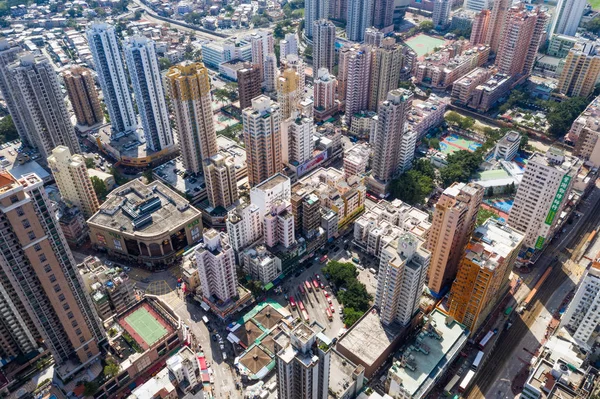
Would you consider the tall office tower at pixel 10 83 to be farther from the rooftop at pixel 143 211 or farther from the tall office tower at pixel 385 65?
the tall office tower at pixel 385 65

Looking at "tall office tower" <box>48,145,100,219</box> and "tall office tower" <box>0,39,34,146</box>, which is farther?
"tall office tower" <box>0,39,34,146</box>

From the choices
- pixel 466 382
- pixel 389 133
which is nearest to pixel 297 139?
pixel 389 133

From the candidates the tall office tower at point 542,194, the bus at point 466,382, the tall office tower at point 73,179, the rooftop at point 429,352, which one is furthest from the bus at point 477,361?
the tall office tower at point 73,179

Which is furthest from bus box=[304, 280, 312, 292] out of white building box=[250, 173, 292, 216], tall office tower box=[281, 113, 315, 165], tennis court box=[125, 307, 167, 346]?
tall office tower box=[281, 113, 315, 165]

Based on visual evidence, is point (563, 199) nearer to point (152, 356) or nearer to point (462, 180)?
point (462, 180)

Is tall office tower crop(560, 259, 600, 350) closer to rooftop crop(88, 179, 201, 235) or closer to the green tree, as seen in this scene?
rooftop crop(88, 179, 201, 235)

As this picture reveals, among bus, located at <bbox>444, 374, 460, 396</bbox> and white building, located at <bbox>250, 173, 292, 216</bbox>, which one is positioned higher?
white building, located at <bbox>250, 173, 292, 216</bbox>

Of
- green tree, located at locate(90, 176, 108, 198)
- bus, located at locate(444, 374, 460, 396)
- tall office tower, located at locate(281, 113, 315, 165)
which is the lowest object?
bus, located at locate(444, 374, 460, 396)
